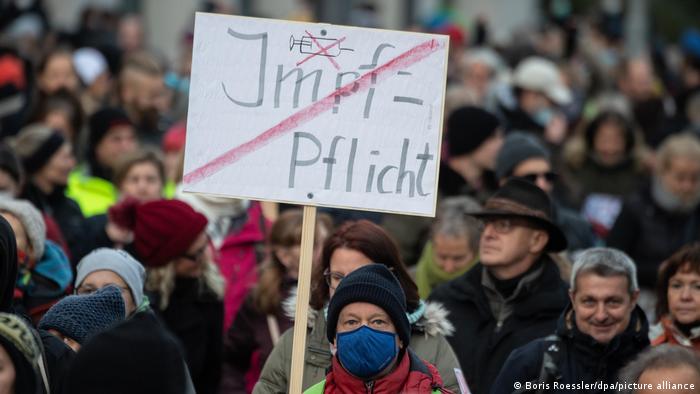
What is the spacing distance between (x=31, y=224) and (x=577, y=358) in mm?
2692

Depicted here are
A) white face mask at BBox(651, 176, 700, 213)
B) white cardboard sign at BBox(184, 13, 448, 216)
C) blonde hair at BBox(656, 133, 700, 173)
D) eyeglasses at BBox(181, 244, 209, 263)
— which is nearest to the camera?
white cardboard sign at BBox(184, 13, 448, 216)

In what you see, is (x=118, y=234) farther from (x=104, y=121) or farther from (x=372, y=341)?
(x=372, y=341)

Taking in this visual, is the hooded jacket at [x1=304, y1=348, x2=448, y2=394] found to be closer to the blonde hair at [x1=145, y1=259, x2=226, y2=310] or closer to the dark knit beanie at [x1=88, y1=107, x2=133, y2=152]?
the blonde hair at [x1=145, y1=259, x2=226, y2=310]

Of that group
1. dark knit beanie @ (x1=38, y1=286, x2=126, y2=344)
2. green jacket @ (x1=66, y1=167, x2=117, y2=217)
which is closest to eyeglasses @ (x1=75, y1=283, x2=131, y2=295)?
dark knit beanie @ (x1=38, y1=286, x2=126, y2=344)

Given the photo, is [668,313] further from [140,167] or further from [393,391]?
[140,167]

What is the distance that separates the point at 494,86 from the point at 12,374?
38.6 feet

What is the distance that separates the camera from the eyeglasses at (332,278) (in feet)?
21.1

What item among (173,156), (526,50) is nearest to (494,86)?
(526,50)

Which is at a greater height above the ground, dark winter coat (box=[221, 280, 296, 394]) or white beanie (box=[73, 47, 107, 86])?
white beanie (box=[73, 47, 107, 86])

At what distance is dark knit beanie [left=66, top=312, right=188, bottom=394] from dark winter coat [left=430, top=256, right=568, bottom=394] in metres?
2.51

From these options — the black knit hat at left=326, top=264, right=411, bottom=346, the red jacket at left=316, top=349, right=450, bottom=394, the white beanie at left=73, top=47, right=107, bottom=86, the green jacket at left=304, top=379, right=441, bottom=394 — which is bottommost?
the green jacket at left=304, top=379, right=441, bottom=394

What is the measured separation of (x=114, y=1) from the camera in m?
22.9

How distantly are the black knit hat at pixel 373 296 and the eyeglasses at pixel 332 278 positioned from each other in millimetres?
736

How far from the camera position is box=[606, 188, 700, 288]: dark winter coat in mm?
9737
